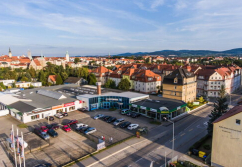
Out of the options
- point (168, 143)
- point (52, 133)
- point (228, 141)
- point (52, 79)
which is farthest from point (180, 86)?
point (52, 79)

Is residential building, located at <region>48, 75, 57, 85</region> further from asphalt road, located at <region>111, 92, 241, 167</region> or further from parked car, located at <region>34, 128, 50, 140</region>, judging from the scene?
asphalt road, located at <region>111, 92, 241, 167</region>

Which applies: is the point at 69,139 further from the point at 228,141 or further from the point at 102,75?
the point at 102,75

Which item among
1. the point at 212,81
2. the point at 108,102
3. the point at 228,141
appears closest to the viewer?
the point at 228,141

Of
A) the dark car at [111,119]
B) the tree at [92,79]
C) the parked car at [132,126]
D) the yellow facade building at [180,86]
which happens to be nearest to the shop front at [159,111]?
the parked car at [132,126]

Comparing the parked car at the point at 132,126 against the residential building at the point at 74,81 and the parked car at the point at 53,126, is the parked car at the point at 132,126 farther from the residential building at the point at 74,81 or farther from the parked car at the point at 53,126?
the residential building at the point at 74,81

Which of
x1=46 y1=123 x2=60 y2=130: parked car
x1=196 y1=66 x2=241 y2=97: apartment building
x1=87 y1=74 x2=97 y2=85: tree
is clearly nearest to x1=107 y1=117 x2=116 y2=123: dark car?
x1=46 y1=123 x2=60 y2=130: parked car

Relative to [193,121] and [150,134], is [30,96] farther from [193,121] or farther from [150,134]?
[193,121]

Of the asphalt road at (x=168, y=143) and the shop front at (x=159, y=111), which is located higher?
the shop front at (x=159, y=111)
